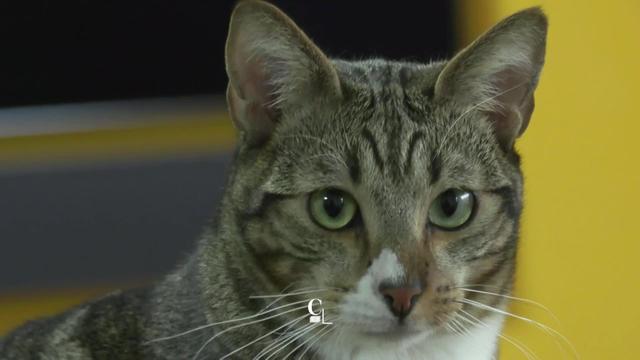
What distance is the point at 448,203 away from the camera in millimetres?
961

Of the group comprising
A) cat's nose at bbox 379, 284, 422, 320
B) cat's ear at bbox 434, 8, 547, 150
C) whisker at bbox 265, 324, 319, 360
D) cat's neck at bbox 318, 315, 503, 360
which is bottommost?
cat's neck at bbox 318, 315, 503, 360

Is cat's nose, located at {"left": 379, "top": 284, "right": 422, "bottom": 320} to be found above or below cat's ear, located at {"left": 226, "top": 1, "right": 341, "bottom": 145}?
below

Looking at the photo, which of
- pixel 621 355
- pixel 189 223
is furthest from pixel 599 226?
pixel 189 223

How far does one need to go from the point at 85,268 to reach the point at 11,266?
13 cm

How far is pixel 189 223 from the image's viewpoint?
1726 millimetres

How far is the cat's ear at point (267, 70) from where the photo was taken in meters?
0.95

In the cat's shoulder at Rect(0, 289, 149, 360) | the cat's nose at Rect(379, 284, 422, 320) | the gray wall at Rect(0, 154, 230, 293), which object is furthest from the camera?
the gray wall at Rect(0, 154, 230, 293)

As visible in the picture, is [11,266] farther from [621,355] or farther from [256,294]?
[621,355]

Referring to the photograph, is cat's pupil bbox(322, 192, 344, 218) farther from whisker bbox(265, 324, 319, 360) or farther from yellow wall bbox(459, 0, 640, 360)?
yellow wall bbox(459, 0, 640, 360)

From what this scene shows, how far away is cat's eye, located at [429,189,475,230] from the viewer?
0.96m

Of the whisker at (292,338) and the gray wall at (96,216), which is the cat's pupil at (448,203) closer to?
the whisker at (292,338)

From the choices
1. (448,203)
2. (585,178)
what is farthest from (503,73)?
(585,178)

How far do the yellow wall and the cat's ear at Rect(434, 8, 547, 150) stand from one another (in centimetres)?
71

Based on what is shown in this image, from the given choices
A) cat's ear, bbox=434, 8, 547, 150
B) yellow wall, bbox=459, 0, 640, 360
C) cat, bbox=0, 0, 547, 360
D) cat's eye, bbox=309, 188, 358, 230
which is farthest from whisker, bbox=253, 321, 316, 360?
yellow wall, bbox=459, 0, 640, 360
